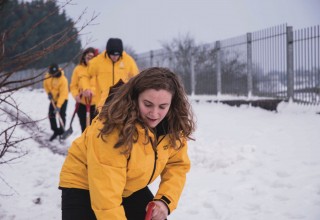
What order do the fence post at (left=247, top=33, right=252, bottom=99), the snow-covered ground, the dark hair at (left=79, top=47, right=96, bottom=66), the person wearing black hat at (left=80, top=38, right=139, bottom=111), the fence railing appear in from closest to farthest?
the snow-covered ground < the person wearing black hat at (left=80, top=38, right=139, bottom=111) < the dark hair at (left=79, top=47, right=96, bottom=66) < the fence railing < the fence post at (left=247, top=33, right=252, bottom=99)

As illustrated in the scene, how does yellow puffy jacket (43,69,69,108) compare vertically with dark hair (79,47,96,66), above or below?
below

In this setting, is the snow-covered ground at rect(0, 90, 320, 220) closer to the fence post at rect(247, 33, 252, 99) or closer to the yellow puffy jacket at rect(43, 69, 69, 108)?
the yellow puffy jacket at rect(43, 69, 69, 108)

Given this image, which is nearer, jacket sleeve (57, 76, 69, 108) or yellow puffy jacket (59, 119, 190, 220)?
yellow puffy jacket (59, 119, 190, 220)

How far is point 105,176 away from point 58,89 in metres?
7.59

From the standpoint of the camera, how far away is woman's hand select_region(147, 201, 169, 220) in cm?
265

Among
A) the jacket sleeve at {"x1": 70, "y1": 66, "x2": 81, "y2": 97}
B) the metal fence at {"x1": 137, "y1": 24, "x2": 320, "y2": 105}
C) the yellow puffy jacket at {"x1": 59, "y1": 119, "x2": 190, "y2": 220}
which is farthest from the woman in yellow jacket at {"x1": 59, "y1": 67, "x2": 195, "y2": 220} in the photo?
the metal fence at {"x1": 137, "y1": 24, "x2": 320, "y2": 105}

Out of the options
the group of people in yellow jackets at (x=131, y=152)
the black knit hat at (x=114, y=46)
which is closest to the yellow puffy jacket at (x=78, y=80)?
the black knit hat at (x=114, y=46)

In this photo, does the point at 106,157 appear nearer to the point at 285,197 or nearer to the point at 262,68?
the point at 285,197

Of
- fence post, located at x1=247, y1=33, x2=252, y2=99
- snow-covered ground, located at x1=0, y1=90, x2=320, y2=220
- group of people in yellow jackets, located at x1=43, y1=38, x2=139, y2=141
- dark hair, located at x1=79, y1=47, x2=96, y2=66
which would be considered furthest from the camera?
fence post, located at x1=247, y1=33, x2=252, y2=99

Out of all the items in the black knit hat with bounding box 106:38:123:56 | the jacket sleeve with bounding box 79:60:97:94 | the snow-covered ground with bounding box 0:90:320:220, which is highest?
the black knit hat with bounding box 106:38:123:56

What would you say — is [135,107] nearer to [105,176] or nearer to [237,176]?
[105,176]

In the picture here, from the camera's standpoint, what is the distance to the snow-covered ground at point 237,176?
4062 millimetres

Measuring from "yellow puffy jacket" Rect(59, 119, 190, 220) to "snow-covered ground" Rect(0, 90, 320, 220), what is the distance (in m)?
1.28

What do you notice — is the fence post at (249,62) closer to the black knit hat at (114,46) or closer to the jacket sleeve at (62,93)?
the jacket sleeve at (62,93)
